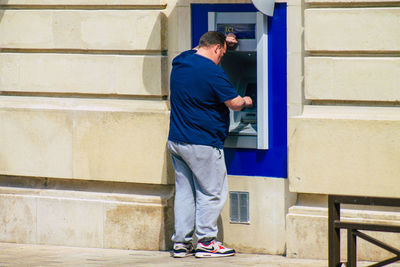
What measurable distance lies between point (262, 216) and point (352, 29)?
63.9 inches

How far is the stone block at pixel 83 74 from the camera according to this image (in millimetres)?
6922

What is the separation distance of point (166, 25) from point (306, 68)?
1251 mm

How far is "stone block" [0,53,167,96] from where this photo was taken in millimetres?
6922

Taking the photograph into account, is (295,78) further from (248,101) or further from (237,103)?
(237,103)

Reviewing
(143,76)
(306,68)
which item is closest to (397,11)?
(306,68)

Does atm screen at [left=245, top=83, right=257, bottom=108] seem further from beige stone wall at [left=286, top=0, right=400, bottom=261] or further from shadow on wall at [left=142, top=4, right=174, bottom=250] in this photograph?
shadow on wall at [left=142, top=4, right=174, bottom=250]

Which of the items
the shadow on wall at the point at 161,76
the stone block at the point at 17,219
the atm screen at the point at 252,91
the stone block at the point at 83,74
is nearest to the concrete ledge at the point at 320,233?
the atm screen at the point at 252,91

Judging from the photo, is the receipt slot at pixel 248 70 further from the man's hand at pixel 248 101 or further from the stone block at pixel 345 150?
the stone block at pixel 345 150

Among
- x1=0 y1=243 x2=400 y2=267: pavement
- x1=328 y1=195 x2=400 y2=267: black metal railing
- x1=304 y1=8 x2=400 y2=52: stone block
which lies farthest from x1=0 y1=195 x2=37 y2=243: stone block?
x1=328 y1=195 x2=400 y2=267: black metal railing

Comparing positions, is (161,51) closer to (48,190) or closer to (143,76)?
(143,76)

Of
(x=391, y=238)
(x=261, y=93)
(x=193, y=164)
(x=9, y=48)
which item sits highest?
(x=9, y=48)

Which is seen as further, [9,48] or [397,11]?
[9,48]

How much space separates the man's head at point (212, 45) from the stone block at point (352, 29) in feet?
2.09

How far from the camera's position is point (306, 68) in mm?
6371
